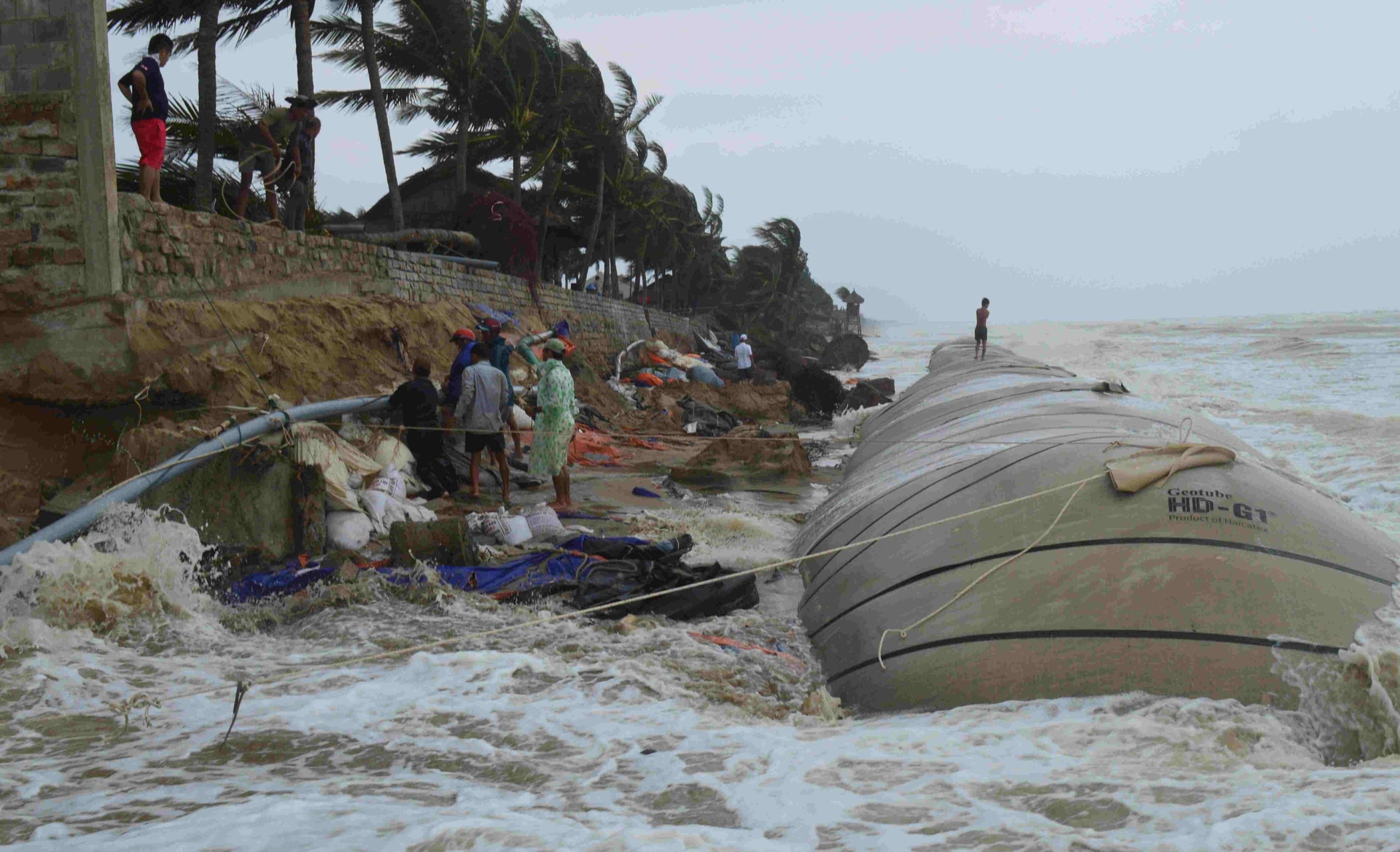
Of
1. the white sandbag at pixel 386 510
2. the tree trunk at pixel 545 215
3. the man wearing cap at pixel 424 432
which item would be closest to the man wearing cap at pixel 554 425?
the man wearing cap at pixel 424 432

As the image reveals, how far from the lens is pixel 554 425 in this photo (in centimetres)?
765

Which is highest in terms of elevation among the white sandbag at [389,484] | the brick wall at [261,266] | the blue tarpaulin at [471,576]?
the brick wall at [261,266]

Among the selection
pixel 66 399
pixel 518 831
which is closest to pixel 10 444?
pixel 66 399

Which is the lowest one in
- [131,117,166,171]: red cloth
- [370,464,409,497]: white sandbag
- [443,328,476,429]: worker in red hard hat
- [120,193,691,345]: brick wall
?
[370,464,409,497]: white sandbag

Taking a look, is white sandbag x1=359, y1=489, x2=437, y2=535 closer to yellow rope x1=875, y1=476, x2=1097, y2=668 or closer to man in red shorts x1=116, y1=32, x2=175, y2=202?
man in red shorts x1=116, y1=32, x2=175, y2=202

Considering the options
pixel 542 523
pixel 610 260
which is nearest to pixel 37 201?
pixel 542 523

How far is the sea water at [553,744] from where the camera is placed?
2600 millimetres

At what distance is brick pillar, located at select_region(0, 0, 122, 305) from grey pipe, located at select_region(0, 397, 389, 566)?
149 cm

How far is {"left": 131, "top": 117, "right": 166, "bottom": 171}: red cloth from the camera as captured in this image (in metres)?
6.98

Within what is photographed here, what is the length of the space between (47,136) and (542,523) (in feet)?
13.5

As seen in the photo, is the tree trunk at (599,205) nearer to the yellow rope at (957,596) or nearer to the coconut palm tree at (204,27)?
the coconut palm tree at (204,27)

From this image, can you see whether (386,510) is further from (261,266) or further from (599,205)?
(599,205)

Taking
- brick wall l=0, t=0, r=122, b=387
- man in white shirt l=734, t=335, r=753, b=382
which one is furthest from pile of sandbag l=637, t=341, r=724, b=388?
brick wall l=0, t=0, r=122, b=387

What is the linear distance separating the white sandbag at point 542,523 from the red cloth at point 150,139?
3.95m
